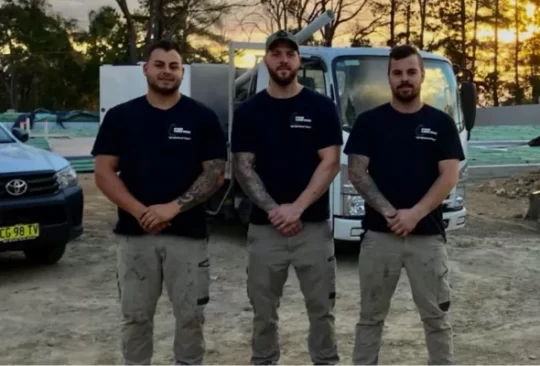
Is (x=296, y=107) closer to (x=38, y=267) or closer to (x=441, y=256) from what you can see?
(x=441, y=256)

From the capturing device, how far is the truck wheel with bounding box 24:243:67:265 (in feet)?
26.7

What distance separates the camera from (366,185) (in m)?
4.27

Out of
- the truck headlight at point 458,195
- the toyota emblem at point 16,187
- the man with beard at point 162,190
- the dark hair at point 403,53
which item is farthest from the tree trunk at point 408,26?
the man with beard at point 162,190

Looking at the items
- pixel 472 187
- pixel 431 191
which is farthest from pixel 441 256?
pixel 472 187

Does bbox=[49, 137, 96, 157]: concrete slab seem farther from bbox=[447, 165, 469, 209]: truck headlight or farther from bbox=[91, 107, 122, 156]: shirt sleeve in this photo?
bbox=[91, 107, 122, 156]: shirt sleeve

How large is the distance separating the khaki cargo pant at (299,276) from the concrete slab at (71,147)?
15442mm

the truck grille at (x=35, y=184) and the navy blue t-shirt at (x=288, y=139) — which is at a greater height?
the navy blue t-shirt at (x=288, y=139)

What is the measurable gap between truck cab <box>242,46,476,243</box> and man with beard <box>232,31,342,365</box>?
11.8 feet

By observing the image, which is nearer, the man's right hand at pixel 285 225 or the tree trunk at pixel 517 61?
the man's right hand at pixel 285 225

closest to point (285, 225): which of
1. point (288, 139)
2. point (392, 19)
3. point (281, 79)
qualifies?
point (288, 139)

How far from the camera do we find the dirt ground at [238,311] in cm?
547

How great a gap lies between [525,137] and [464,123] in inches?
733

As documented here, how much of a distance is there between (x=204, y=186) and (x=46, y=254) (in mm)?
4659

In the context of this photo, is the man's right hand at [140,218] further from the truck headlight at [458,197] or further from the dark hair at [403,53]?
the truck headlight at [458,197]
